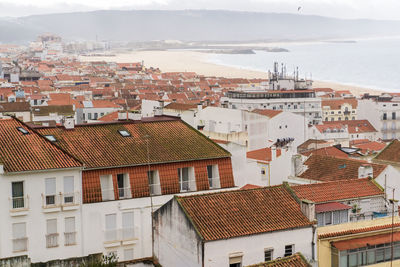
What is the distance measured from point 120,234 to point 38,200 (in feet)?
9.57

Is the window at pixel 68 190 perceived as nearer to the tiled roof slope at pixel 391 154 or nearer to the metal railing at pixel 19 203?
the metal railing at pixel 19 203

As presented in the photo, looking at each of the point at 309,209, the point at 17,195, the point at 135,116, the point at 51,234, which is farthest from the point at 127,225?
the point at 309,209

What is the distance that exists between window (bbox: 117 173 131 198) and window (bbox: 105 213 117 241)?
2.35ft

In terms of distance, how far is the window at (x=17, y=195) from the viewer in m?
23.0

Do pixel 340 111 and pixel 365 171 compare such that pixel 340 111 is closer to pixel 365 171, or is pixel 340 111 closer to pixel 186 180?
pixel 365 171

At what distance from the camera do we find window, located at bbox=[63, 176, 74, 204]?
23.9m

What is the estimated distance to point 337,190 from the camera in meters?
23.9

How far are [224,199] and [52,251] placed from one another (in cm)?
617

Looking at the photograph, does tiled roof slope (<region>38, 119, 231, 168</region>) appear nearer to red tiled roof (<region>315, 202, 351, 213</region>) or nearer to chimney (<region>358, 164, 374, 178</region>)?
red tiled roof (<region>315, 202, 351, 213</region>)

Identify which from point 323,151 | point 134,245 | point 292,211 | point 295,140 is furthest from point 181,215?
point 295,140

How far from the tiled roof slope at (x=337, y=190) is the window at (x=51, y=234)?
7.27 m

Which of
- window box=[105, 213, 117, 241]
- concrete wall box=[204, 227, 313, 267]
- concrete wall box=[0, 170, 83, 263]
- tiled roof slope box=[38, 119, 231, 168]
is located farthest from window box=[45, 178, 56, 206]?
concrete wall box=[204, 227, 313, 267]

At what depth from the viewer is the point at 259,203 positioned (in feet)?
68.2

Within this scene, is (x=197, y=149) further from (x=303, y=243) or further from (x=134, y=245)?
(x=303, y=243)
